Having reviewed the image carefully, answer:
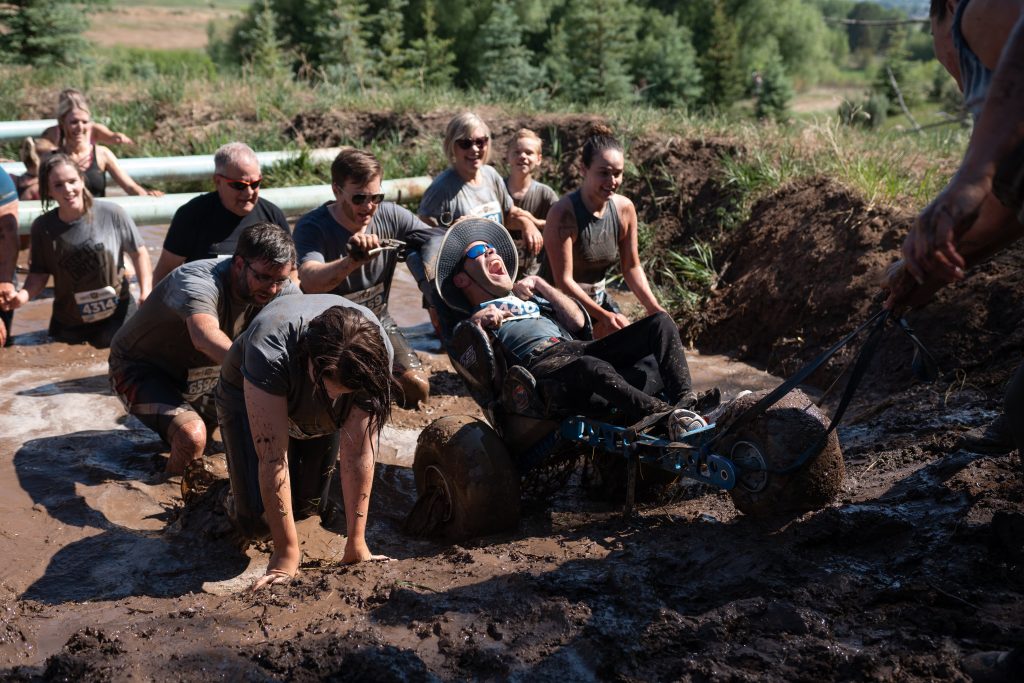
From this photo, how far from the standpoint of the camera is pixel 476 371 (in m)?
5.39

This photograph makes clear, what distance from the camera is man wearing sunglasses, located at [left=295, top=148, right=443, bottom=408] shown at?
19.7ft

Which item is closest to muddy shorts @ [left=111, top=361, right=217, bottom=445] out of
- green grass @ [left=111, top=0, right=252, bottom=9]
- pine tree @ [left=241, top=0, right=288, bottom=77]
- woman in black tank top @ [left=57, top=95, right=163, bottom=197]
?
woman in black tank top @ [left=57, top=95, right=163, bottom=197]

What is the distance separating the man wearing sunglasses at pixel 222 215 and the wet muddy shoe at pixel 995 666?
15.3 ft

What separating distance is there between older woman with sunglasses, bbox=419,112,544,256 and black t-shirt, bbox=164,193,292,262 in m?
1.28

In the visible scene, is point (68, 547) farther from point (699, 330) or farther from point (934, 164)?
point (934, 164)

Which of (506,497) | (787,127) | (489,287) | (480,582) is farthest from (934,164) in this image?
(480,582)

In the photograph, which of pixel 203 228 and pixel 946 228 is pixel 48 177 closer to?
pixel 203 228

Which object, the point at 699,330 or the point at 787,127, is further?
the point at 787,127

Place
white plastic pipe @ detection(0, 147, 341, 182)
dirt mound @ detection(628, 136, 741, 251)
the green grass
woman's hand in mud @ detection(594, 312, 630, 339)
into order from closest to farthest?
woman's hand in mud @ detection(594, 312, 630, 339) → dirt mound @ detection(628, 136, 741, 251) → white plastic pipe @ detection(0, 147, 341, 182) → the green grass

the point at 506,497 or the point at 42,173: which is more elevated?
the point at 42,173

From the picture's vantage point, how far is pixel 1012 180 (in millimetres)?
2807

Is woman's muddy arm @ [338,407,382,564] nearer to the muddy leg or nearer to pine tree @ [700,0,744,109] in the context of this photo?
the muddy leg

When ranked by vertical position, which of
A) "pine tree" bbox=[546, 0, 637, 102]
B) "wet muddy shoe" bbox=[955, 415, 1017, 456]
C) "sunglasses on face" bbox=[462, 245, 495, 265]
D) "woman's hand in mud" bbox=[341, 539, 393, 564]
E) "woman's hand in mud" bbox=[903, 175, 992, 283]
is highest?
"woman's hand in mud" bbox=[903, 175, 992, 283]

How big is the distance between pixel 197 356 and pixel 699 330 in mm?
4466
